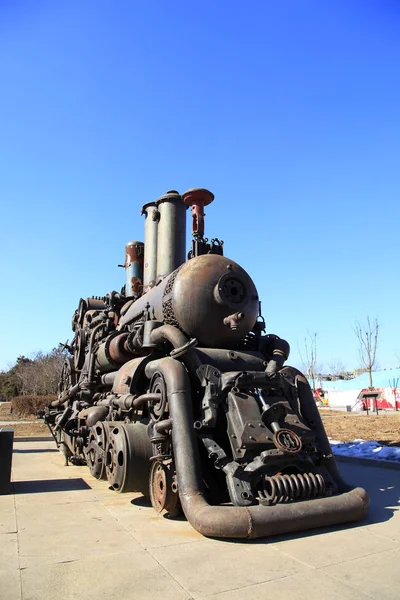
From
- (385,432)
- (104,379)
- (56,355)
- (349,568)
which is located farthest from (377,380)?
(349,568)

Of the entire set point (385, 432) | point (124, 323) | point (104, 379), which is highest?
point (124, 323)

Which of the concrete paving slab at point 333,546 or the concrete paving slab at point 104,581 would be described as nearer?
the concrete paving slab at point 104,581

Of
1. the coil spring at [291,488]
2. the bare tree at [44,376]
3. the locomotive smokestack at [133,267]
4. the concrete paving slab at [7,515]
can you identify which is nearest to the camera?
the coil spring at [291,488]

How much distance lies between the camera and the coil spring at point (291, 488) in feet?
16.5

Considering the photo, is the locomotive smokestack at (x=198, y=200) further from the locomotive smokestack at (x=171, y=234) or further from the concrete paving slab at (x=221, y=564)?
the concrete paving slab at (x=221, y=564)

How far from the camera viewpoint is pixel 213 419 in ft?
18.9

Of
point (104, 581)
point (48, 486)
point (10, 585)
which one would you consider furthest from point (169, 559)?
point (48, 486)

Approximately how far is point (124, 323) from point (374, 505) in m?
5.36

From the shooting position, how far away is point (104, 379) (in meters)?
9.49

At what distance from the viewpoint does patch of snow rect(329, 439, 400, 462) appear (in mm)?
9859

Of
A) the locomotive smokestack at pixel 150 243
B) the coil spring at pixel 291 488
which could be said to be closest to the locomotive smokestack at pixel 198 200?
the locomotive smokestack at pixel 150 243

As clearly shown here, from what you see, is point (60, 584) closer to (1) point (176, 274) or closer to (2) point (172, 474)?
(2) point (172, 474)

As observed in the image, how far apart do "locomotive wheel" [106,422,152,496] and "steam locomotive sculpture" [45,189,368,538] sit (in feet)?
0.04

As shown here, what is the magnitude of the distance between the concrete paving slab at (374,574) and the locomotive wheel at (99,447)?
12.6 feet
